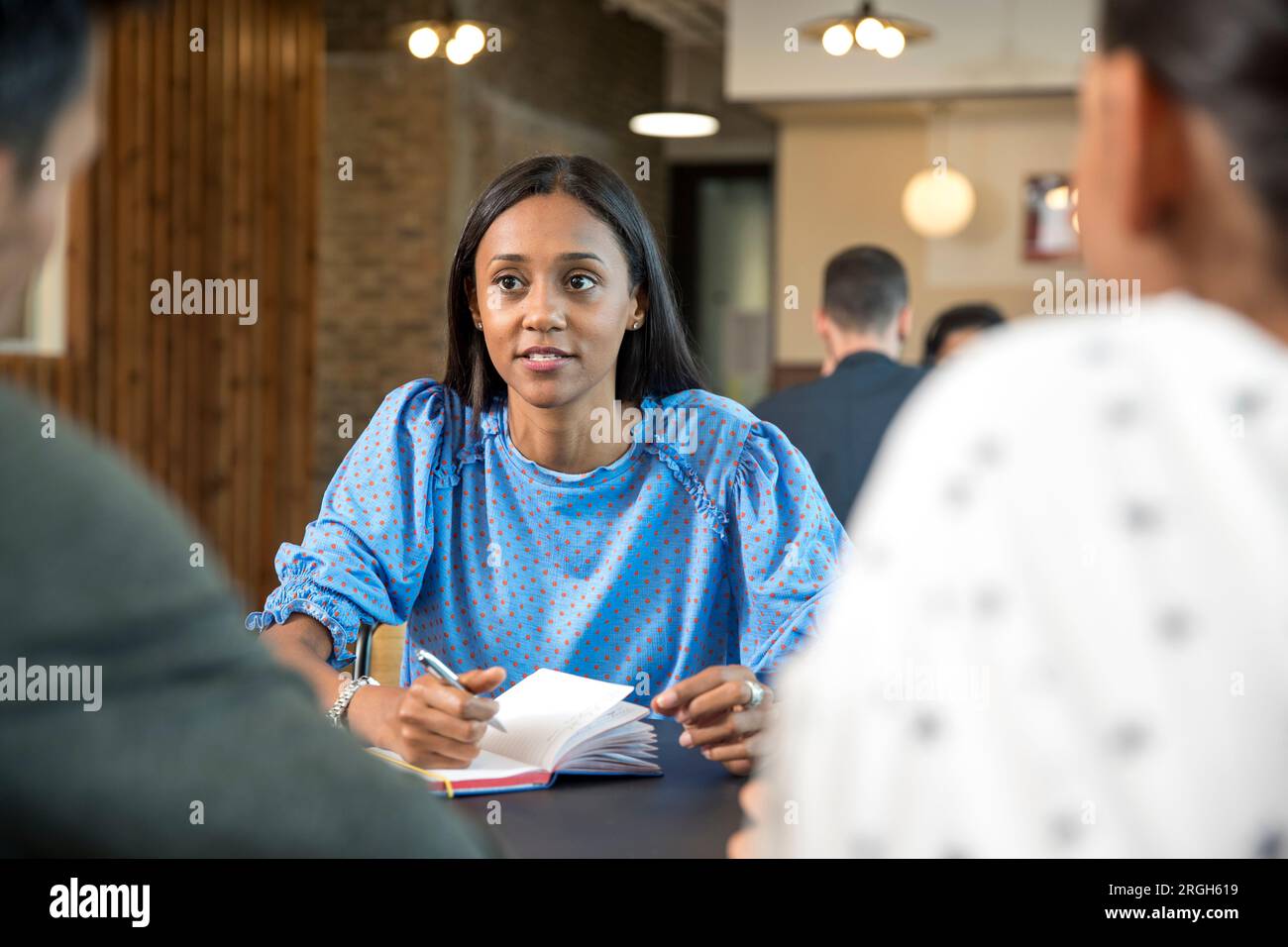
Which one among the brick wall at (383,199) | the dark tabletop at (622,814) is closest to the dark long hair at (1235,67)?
the dark tabletop at (622,814)

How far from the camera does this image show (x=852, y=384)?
4.34 meters

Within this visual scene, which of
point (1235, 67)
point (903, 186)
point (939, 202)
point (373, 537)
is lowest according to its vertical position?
point (373, 537)

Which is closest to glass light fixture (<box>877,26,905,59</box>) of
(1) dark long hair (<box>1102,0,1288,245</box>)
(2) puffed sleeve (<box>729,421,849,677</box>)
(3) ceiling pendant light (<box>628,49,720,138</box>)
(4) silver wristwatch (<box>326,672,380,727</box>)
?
(3) ceiling pendant light (<box>628,49,720,138</box>)

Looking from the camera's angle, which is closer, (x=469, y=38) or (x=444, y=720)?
(x=444, y=720)

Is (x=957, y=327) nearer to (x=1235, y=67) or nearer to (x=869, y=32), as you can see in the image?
(x=869, y=32)

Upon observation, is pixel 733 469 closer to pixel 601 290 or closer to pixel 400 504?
pixel 601 290

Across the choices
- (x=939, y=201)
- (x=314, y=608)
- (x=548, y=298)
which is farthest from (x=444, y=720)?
(x=939, y=201)

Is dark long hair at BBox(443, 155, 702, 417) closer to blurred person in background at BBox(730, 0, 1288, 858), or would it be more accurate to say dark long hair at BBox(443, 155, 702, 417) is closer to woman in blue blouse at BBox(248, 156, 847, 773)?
woman in blue blouse at BBox(248, 156, 847, 773)

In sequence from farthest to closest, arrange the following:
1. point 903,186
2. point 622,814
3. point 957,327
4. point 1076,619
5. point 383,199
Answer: point 383,199
point 903,186
point 957,327
point 622,814
point 1076,619

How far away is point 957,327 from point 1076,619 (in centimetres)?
526

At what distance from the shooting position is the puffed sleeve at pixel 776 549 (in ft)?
6.35

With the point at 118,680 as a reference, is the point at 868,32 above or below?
above

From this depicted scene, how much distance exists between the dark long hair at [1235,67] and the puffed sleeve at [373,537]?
1500 mm
